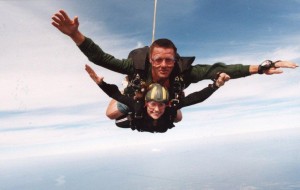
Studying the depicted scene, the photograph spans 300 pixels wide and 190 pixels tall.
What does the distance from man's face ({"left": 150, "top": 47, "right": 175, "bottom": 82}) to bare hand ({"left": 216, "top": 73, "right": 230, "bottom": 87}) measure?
2.50 ft

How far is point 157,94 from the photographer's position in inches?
171

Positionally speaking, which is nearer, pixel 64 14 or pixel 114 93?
pixel 64 14

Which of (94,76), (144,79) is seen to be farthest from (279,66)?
(94,76)

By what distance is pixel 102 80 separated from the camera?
4.37 meters

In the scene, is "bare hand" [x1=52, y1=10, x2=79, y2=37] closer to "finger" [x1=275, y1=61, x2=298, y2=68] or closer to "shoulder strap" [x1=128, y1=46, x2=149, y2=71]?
"shoulder strap" [x1=128, y1=46, x2=149, y2=71]

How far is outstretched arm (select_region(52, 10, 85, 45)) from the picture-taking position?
10.8ft

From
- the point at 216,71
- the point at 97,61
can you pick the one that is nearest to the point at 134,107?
the point at 97,61

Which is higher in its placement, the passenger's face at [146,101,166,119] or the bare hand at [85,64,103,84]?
the bare hand at [85,64,103,84]

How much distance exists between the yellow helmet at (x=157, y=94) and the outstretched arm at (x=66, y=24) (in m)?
1.41

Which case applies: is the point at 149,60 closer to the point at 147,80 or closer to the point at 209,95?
the point at 147,80

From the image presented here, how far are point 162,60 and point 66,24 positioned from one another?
155 cm

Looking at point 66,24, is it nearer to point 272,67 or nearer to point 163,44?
point 163,44

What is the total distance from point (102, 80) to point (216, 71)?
6.27ft

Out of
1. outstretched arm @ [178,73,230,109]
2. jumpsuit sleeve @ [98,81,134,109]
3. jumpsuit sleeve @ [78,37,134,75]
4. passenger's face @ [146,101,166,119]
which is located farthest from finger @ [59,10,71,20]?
outstretched arm @ [178,73,230,109]
